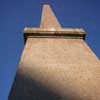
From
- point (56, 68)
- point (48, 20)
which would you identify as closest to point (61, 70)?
point (56, 68)

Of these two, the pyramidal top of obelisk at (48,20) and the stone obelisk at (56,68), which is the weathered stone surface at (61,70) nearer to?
the stone obelisk at (56,68)

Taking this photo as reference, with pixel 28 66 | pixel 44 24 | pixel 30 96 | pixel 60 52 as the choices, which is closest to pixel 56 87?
pixel 30 96

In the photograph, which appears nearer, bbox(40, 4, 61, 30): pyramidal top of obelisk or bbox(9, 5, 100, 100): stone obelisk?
bbox(9, 5, 100, 100): stone obelisk

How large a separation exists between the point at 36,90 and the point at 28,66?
0.81m

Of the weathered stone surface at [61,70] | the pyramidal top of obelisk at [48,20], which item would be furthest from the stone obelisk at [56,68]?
the pyramidal top of obelisk at [48,20]

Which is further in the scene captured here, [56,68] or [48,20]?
[48,20]

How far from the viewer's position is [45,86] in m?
4.42

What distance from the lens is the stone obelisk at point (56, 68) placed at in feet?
13.9

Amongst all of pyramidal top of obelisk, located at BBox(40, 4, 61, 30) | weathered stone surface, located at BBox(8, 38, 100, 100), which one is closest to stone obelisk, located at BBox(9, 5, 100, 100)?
weathered stone surface, located at BBox(8, 38, 100, 100)

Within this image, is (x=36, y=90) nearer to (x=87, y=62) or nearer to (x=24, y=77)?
(x=24, y=77)

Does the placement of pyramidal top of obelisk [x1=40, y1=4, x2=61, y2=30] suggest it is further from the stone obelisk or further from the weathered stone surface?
the weathered stone surface

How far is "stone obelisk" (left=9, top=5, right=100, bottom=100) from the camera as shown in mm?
4230

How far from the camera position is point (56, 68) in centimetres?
499

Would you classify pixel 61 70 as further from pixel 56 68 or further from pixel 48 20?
pixel 48 20
